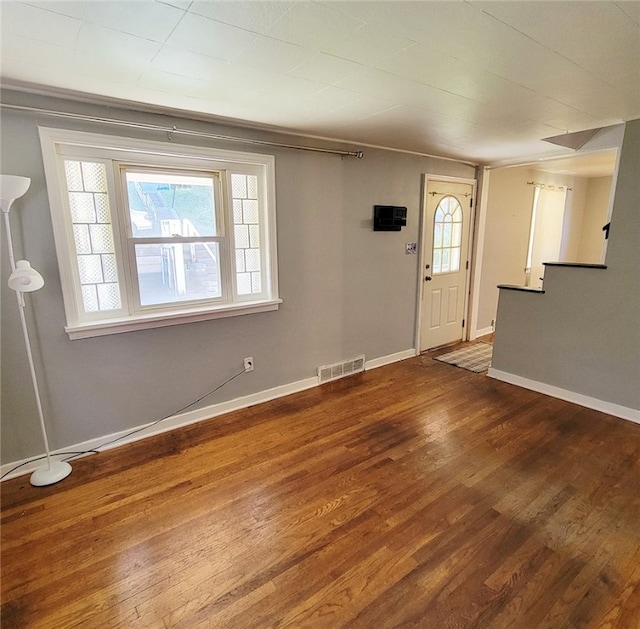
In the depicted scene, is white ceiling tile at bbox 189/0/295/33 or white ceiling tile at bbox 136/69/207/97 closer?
white ceiling tile at bbox 189/0/295/33

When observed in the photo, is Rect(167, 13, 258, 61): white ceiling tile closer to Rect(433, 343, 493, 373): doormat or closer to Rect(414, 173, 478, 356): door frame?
Rect(414, 173, 478, 356): door frame

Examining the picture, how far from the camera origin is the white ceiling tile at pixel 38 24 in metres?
1.36

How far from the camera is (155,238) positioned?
105 inches

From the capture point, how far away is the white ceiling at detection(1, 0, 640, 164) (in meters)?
1.38

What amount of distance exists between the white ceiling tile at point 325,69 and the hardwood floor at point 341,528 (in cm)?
232

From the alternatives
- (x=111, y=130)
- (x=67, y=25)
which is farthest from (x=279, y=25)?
(x=111, y=130)

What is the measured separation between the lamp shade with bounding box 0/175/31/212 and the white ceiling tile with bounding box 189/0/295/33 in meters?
1.30

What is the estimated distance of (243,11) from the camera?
4.47 ft

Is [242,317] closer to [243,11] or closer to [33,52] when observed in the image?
[33,52]

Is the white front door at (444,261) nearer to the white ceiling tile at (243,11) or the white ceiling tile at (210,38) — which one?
the white ceiling tile at (210,38)

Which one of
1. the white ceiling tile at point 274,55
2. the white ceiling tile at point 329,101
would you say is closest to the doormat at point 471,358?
the white ceiling tile at point 329,101

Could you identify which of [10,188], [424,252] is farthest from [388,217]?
[10,188]

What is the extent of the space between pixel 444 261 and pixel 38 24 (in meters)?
4.17

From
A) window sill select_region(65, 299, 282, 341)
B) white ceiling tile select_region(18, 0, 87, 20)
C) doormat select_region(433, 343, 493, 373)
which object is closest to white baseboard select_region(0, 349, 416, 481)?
window sill select_region(65, 299, 282, 341)
